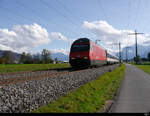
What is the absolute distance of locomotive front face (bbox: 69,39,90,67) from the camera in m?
20.4

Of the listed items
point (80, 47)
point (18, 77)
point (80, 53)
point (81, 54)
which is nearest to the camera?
point (18, 77)

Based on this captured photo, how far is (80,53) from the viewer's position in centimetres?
2092

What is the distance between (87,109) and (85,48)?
1582cm

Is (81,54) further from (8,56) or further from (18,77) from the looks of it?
(8,56)

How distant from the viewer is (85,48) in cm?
2117

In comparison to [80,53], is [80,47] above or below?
above

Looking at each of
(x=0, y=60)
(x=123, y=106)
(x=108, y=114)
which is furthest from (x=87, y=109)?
(x=0, y=60)

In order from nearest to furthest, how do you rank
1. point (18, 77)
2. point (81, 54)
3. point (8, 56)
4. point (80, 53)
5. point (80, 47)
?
point (18, 77) → point (81, 54) → point (80, 53) → point (80, 47) → point (8, 56)

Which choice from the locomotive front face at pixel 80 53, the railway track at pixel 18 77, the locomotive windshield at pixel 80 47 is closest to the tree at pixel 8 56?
the locomotive front face at pixel 80 53

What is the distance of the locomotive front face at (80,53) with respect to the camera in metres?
20.4

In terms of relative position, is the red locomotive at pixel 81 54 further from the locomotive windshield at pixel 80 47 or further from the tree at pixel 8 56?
the tree at pixel 8 56

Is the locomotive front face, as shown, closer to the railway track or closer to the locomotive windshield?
the locomotive windshield

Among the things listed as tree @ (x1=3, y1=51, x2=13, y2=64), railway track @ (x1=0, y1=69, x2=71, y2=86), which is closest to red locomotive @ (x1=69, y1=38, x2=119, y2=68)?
railway track @ (x1=0, y1=69, x2=71, y2=86)

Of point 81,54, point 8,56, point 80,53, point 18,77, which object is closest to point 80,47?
point 80,53
